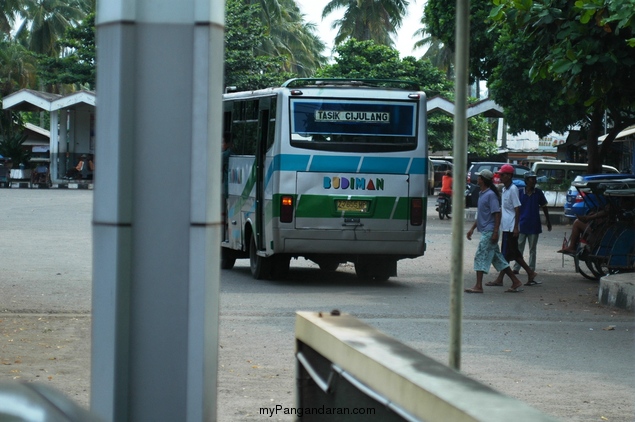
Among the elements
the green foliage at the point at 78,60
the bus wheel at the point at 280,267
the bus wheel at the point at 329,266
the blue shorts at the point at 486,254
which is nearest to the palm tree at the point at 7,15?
the green foliage at the point at 78,60

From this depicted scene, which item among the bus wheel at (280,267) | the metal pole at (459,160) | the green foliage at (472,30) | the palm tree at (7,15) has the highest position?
the palm tree at (7,15)

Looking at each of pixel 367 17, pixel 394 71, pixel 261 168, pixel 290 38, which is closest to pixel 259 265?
pixel 261 168

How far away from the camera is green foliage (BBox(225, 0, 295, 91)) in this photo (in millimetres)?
56838

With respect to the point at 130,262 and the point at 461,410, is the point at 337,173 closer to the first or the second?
the point at 130,262

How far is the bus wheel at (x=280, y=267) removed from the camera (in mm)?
15578

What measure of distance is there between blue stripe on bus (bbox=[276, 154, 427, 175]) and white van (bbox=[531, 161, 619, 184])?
20.9 metres

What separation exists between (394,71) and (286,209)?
43.8 metres

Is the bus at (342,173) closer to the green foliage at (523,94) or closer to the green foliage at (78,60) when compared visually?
the green foliage at (523,94)

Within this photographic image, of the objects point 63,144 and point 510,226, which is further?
point 63,144

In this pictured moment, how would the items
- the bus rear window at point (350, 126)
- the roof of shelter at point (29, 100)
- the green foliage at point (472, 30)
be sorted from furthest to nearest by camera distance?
the roof of shelter at point (29, 100)
the green foliage at point (472, 30)
the bus rear window at point (350, 126)

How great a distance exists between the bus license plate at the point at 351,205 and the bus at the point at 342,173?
15 mm

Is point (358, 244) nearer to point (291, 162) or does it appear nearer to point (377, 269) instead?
point (377, 269)

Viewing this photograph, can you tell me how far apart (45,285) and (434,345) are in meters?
6.51

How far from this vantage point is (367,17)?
61.5 meters
